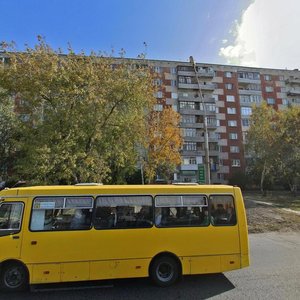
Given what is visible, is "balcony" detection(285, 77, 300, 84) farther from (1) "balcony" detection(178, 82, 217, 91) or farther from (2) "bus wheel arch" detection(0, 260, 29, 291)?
(2) "bus wheel arch" detection(0, 260, 29, 291)

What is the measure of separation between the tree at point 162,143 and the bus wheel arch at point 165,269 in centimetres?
2963

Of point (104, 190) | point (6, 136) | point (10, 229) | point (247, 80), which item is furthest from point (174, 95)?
point (10, 229)

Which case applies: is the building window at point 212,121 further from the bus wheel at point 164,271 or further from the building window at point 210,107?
the bus wheel at point 164,271

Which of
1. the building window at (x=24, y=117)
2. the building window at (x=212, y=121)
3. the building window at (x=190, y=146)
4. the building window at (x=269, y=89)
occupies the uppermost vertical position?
the building window at (x=269, y=89)

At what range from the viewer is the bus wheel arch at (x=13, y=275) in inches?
271

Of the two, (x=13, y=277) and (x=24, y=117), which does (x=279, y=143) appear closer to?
(x=24, y=117)

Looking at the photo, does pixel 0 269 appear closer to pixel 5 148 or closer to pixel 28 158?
pixel 28 158

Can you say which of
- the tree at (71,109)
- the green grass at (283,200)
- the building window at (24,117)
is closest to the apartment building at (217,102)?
the green grass at (283,200)

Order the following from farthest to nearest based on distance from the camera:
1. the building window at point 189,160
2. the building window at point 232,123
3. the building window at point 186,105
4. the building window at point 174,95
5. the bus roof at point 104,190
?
the building window at point 232,123 < the building window at point 174,95 < the building window at point 186,105 < the building window at point 189,160 < the bus roof at point 104,190

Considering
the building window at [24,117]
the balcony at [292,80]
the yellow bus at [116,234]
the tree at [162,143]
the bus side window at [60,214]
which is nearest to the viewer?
the yellow bus at [116,234]

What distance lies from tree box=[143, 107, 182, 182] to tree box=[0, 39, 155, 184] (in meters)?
16.0

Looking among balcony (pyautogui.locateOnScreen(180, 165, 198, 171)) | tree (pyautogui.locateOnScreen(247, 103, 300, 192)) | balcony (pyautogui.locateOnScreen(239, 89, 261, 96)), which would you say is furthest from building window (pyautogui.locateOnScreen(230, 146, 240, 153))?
tree (pyautogui.locateOnScreen(247, 103, 300, 192))

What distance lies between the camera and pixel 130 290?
700 centimetres

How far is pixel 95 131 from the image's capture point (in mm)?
19984
